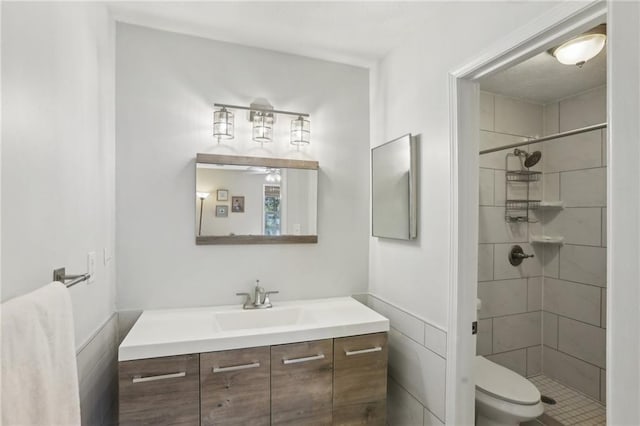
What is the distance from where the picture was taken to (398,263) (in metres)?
1.93

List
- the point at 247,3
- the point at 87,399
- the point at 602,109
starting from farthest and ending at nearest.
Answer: the point at 602,109
the point at 247,3
the point at 87,399

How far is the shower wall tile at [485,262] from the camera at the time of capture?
2.51m

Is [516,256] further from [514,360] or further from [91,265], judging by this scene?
[91,265]

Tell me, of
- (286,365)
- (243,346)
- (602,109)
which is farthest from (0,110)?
(602,109)

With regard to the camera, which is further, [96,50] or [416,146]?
[416,146]

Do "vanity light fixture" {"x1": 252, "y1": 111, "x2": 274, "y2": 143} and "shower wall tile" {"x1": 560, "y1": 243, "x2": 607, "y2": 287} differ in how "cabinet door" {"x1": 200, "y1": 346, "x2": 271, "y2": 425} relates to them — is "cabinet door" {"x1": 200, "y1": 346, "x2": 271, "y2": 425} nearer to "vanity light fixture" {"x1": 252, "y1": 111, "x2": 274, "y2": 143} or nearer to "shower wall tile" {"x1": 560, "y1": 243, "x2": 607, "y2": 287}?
"vanity light fixture" {"x1": 252, "y1": 111, "x2": 274, "y2": 143}

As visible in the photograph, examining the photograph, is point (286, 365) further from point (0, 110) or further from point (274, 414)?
point (0, 110)

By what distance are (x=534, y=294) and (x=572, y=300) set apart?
0.85 ft

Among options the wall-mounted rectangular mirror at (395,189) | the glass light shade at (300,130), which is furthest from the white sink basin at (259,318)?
the glass light shade at (300,130)

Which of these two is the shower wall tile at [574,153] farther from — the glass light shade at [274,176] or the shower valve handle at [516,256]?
the glass light shade at [274,176]

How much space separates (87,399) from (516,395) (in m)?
2.17

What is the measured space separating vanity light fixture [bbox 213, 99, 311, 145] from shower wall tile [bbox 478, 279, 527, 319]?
6.04ft

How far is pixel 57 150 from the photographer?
1.08m

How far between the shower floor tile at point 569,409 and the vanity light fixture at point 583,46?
7.83 ft
